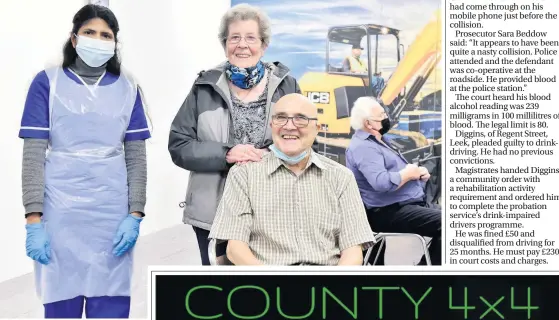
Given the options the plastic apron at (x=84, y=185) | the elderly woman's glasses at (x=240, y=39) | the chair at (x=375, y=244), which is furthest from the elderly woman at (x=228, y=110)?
the plastic apron at (x=84, y=185)

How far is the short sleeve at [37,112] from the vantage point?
2.24m

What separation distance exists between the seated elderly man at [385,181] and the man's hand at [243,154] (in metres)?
0.32

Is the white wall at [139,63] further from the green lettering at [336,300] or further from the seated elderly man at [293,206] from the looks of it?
the green lettering at [336,300]

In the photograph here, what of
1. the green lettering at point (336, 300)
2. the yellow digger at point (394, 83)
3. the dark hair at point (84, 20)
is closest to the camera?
the green lettering at point (336, 300)

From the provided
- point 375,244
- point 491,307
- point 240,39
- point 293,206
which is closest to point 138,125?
point 240,39

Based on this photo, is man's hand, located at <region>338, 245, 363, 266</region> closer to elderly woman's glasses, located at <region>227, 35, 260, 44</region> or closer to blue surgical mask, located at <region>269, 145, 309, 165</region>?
blue surgical mask, located at <region>269, 145, 309, 165</region>

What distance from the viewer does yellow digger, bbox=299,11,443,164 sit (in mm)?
2383

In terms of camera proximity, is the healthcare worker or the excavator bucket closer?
the healthcare worker

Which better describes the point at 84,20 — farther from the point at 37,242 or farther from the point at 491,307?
the point at 491,307

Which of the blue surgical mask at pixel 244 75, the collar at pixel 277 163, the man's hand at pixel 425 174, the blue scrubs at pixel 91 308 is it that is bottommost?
the blue scrubs at pixel 91 308

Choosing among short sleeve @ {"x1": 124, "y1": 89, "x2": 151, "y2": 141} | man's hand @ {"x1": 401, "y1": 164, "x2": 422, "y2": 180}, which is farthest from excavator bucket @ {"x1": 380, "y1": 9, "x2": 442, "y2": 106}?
short sleeve @ {"x1": 124, "y1": 89, "x2": 151, "y2": 141}

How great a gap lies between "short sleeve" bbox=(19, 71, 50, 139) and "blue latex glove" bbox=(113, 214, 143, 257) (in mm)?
371

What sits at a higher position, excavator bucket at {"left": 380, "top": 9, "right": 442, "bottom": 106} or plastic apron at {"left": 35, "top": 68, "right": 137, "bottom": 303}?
excavator bucket at {"left": 380, "top": 9, "right": 442, "bottom": 106}

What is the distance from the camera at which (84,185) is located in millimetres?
2277
